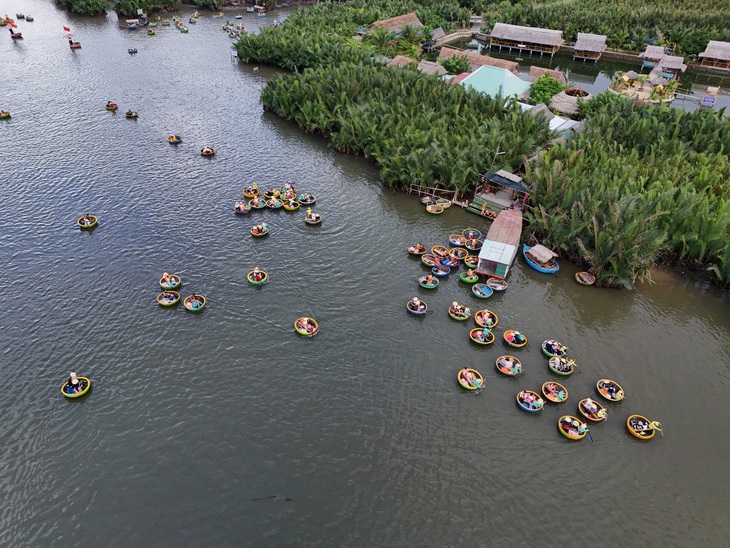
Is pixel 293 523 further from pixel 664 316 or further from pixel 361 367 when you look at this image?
pixel 664 316

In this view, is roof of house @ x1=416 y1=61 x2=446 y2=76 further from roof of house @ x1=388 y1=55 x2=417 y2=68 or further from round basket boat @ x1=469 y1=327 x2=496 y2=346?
round basket boat @ x1=469 y1=327 x2=496 y2=346

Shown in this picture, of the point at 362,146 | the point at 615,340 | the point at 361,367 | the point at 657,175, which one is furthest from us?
the point at 362,146

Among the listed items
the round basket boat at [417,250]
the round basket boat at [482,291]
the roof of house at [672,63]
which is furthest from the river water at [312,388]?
the roof of house at [672,63]

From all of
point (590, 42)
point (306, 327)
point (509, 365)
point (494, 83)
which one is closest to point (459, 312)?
point (509, 365)

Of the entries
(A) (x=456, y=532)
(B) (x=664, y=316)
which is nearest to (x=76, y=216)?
(A) (x=456, y=532)

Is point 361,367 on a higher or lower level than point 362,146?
lower

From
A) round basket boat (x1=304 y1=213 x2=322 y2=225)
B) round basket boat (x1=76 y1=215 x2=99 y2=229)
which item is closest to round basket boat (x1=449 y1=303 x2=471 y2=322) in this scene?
round basket boat (x1=304 y1=213 x2=322 y2=225)

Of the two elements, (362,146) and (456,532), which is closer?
(456,532)
